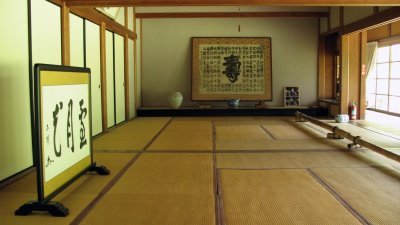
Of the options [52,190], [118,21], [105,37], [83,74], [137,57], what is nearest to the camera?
[52,190]

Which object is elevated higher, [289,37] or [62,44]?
[289,37]

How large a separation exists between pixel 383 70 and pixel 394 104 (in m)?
1.07

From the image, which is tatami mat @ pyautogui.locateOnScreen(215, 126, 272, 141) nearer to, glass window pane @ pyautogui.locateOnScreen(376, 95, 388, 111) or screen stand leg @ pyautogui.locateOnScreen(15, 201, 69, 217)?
screen stand leg @ pyautogui.locateOnScreen(15, 201, 69, 217)

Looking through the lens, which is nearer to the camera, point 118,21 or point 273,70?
point 118,21

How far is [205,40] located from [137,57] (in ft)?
5.50

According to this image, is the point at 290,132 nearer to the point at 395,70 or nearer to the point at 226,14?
the point at 226,14

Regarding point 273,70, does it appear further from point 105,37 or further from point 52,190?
point 52,190

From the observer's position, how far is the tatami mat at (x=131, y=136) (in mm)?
4930

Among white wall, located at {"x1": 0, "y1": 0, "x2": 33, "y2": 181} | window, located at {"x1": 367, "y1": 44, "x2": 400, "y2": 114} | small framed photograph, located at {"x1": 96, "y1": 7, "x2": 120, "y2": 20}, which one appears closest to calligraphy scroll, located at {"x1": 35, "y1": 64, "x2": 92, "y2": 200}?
white wall, located at {"x1": 0, "y1": 0, "x2": 33, "y2": 181}

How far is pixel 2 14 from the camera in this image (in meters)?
3.25

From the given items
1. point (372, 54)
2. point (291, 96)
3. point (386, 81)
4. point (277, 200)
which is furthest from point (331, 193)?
point (372, 54)

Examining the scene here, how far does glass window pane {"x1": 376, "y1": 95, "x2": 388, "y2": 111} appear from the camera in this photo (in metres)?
9.74

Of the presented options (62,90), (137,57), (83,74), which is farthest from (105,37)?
(62,90)

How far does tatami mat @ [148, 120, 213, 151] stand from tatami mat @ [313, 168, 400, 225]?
172cm
